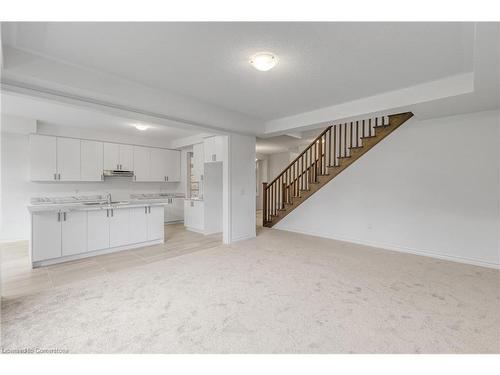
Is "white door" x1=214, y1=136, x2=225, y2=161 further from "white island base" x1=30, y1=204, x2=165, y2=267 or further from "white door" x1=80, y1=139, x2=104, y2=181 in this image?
"white door" x1=80, y1=139, x2=104, y2=181

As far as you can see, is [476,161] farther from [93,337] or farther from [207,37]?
Result: [93,337]

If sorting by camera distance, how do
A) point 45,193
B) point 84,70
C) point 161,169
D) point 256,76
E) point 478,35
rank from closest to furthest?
point 478,35
point 84,70
point 256,76
point 45,193
point 161,169

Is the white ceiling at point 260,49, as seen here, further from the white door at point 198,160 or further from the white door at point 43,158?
the white door at point 43,158

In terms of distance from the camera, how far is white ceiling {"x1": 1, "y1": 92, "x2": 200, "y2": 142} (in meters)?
3.89

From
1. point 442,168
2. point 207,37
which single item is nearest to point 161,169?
point 207,37

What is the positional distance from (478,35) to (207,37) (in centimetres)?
214

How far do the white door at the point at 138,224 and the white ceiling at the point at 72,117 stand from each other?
171 centimetres

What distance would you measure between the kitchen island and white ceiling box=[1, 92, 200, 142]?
63.9 inches

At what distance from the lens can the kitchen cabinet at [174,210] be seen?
23.8ft

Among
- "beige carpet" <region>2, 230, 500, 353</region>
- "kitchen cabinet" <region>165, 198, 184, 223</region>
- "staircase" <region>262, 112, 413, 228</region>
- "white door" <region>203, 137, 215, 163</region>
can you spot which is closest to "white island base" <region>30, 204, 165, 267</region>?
"beige carpet" <region>2, 230, 500, 353</region>

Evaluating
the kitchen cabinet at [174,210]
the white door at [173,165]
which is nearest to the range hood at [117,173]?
the white door at [173,165]

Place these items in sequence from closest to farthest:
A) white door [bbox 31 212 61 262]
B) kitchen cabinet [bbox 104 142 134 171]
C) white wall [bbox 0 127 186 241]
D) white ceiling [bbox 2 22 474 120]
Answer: white ceiling [bbox 2 22 474 120] < white door [bbox 31 212 61 262] < white wall [bbox 0 127 186 241] < kitchen cabinet [bbox 104 142 134 171]

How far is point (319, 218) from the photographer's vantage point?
5586 mm

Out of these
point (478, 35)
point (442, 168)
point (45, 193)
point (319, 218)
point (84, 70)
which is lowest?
point (319, 218)
